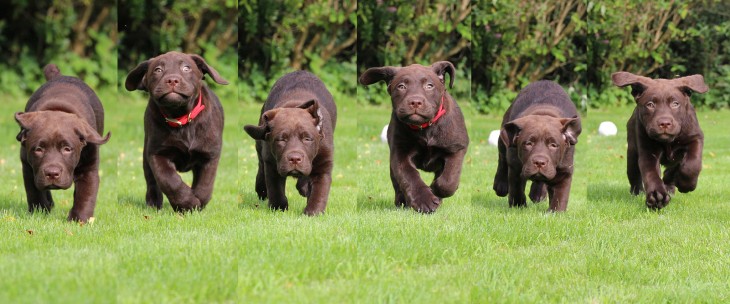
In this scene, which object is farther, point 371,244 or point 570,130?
point 570,130

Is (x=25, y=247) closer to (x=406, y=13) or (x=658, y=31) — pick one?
(x=406, y=13)

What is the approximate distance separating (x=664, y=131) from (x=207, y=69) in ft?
11.9

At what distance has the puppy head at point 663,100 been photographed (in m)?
7.47

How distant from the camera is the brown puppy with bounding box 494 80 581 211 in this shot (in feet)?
22.2

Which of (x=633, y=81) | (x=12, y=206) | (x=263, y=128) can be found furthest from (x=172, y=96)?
(x=633, y=81)

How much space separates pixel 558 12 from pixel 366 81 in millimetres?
2004

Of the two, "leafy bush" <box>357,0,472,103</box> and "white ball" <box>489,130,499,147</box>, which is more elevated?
"leafy bush" <box>357,0,472,103</box>

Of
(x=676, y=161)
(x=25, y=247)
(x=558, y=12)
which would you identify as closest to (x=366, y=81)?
(x=558, y=12)

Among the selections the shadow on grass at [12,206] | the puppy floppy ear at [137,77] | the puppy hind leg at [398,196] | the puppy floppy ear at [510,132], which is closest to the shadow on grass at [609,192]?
the puppy floppy ear at [510,132]

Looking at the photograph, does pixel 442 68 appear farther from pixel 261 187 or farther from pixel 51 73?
pixel 51 73

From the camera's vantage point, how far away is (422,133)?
6.86 m

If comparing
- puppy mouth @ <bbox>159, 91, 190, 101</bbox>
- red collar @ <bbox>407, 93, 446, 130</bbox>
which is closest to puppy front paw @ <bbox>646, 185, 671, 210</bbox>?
red collar @ <bbox>407, 93, 446, 130</bbox>

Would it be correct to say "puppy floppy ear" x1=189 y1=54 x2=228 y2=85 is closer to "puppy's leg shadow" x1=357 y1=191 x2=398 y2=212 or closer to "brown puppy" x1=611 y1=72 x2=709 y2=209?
"puppy's leg shadow" x1=357 y1=191 x2=398 y2=212

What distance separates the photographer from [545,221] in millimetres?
6641
